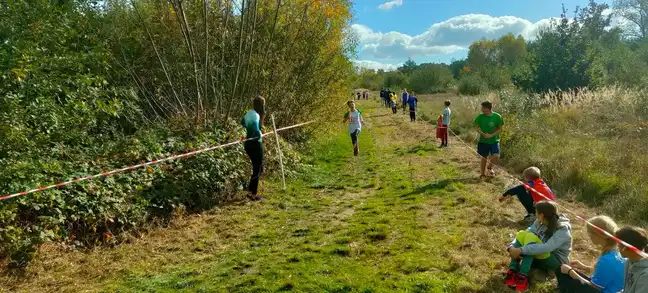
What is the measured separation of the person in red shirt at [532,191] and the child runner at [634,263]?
226 cm

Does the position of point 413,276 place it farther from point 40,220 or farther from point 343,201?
point 40,220

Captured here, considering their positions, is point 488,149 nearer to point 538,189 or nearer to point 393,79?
point 538,189

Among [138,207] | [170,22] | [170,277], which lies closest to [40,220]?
[138,207]

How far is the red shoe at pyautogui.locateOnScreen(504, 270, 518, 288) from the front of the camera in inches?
161

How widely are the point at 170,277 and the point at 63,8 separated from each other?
6.34 meters

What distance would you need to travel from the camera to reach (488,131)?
851 centimetres

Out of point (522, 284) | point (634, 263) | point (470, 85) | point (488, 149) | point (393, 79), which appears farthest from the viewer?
point (393, 79)

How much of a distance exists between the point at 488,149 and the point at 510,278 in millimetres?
4949

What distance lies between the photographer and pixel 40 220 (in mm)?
4801

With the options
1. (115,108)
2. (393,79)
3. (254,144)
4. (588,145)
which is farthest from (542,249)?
(393,79)

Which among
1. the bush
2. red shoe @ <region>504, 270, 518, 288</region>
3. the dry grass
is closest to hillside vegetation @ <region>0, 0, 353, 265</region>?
red shoe @ <region>504, 270, 518, 288</region>

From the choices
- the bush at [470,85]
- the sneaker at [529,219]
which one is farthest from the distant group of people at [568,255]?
the bush at [470,85]

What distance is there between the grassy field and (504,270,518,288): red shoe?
0.43 feet

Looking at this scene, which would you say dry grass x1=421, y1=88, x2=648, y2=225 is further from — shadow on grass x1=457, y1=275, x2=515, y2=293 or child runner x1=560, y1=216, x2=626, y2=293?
shadow on grass x1=457, y1=275, x2=515, y2=293
